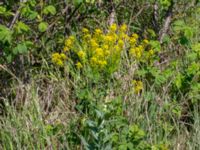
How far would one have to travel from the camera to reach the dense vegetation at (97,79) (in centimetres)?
381

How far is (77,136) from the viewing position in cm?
381

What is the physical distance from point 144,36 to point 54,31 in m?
0.82

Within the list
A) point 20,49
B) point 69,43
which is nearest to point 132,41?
point 69,43

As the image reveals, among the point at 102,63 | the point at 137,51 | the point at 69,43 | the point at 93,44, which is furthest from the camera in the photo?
the point at 137,51

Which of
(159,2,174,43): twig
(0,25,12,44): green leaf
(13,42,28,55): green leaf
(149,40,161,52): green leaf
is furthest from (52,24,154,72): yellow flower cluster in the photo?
(159,2,174,43): twig

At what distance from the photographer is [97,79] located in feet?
12.7

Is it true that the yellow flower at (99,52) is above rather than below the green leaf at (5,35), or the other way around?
below

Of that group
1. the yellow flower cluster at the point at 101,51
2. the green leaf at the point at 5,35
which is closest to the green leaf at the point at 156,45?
the yellow flower cluster at the point at 101,51

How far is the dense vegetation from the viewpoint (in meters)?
3.81

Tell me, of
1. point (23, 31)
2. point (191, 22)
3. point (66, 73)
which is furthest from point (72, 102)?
point (191, 22)

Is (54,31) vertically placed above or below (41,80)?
above

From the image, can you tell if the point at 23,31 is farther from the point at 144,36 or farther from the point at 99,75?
the point at 144,36

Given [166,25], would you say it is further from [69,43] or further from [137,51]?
[69,43]

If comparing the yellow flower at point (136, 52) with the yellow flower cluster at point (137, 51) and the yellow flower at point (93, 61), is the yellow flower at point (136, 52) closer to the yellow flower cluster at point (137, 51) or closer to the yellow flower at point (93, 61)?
the yellow flower cluster at point (137, 51)
